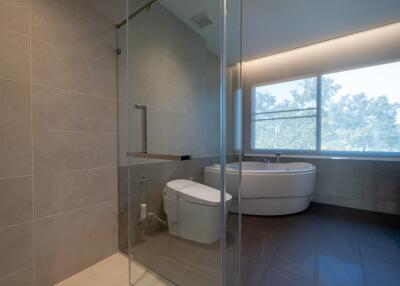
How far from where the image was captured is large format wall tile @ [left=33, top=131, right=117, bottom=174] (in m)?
1.22

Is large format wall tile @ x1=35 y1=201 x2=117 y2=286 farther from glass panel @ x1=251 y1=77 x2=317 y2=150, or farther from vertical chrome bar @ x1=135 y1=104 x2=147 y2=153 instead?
glass panel @ x1=251 y1=77 x2=317 y2=150

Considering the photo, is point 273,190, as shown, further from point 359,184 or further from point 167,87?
point 167,87

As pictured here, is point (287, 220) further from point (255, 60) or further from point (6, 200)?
point (255, 60)

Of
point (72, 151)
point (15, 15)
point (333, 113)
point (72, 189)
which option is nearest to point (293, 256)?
point (72, 189)

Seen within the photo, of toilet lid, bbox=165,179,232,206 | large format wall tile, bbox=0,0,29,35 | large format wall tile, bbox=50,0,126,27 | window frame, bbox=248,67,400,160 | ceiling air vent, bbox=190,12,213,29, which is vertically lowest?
toilet lid, bbox=165,179,232,206

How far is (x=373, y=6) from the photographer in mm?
2207

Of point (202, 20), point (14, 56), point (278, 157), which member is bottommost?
Answer: point (278, 157)

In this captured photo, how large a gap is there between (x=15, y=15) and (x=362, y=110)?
13.3ft

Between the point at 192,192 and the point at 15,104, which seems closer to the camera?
the point at 15,104

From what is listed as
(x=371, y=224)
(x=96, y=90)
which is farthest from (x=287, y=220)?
(x=96, y=90)

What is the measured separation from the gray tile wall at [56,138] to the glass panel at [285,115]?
2956 millimetres

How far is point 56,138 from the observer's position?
129cm

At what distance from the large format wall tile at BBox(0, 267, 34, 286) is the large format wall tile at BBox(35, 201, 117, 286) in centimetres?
4

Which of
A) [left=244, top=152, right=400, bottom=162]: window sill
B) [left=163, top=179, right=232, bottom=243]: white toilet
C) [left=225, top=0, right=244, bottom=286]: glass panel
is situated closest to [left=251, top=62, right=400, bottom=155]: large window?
[left=244, top=152, right=400, bottom=162]: window sill
